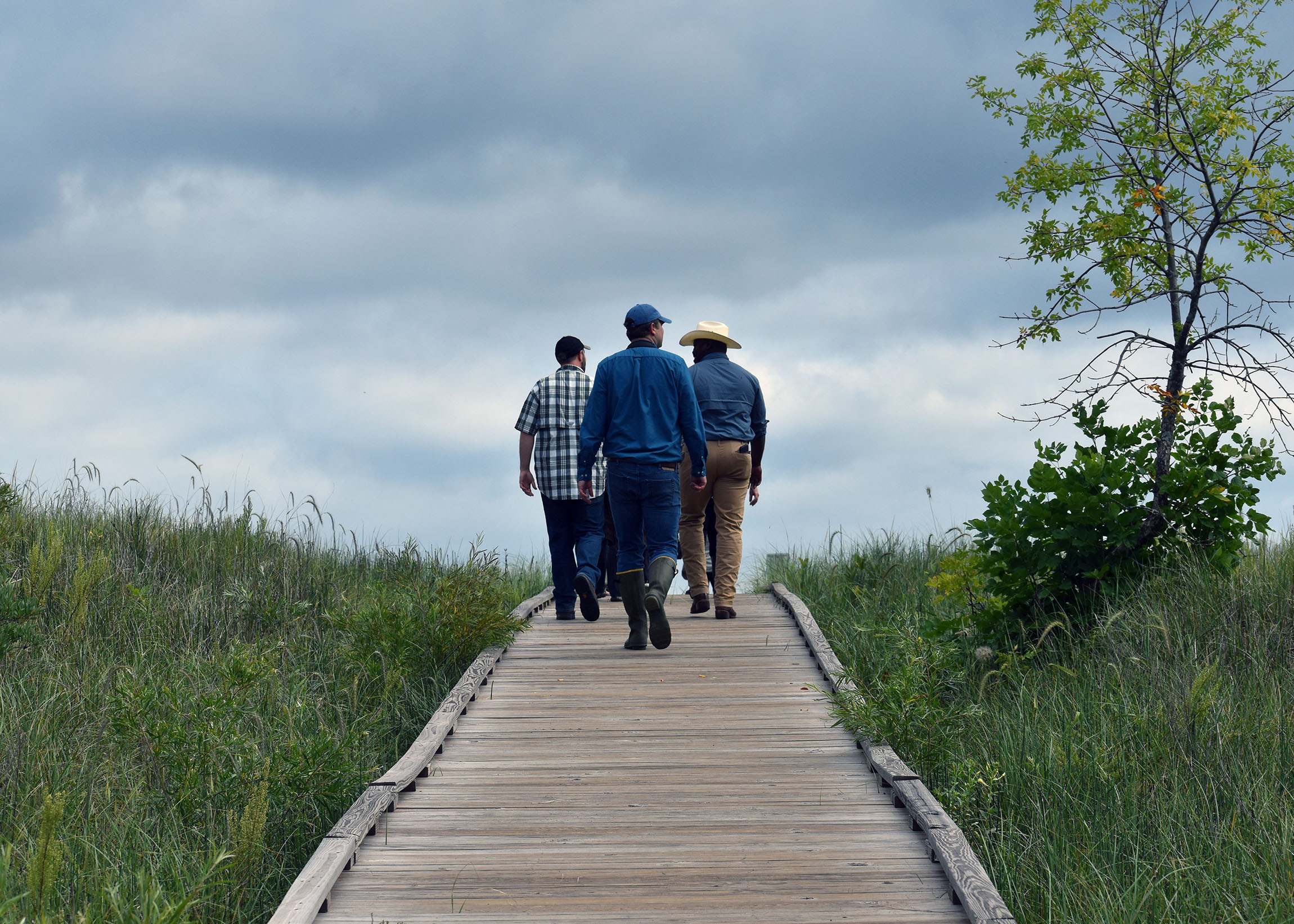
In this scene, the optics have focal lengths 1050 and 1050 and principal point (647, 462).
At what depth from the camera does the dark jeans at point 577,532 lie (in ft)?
29.3

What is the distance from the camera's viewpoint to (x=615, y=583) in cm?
1105

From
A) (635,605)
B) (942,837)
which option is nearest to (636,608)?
(635,605)

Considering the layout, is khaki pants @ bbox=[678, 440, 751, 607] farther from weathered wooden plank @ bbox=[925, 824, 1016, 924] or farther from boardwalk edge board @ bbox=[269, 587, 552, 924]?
weathered wooden plank @ bbox=[925, 824, 1016, 924]

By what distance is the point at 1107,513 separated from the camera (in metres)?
7.84

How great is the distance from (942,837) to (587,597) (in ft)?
16.2

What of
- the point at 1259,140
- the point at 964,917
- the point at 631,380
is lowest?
the point at 964,917

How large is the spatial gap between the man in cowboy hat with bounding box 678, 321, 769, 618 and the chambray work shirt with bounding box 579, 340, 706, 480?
41.9 inches

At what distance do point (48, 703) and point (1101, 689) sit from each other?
6659mm

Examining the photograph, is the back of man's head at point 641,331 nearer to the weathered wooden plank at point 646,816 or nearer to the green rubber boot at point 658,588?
the green rubber boot at point 658,588

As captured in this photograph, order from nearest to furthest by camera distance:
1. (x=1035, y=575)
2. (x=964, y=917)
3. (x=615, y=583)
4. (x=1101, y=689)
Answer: (x=964, y=917) → (x=1101, y=689) → (x=1035, y=575) → (x=615, y=583)

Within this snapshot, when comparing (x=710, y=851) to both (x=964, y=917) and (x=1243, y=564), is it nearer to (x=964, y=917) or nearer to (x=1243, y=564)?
(x=964, y=917)

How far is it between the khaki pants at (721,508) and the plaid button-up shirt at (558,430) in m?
0.82

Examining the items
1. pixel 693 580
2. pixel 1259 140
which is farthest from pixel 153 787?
pixel 1259 140

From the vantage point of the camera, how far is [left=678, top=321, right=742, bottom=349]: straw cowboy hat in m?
9.16
